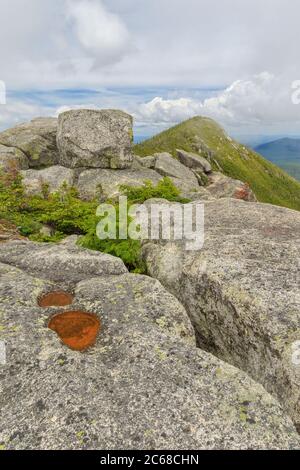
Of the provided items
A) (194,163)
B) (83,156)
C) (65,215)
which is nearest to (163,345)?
(65,215)

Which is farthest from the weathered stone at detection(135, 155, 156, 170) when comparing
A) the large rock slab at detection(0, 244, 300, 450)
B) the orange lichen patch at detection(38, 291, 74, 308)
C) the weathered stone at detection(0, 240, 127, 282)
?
the large rock slab at detection(0, 244, 300, 450)

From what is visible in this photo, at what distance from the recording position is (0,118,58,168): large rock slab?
Answer: 37.8 m

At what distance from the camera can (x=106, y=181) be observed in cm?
3322

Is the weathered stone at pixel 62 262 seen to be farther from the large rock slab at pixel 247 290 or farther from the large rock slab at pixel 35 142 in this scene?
the large rock slab at pixel 35 142

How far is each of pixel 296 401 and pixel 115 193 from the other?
24.5 m

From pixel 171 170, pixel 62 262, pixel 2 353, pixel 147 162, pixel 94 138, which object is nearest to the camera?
pixel 2 353

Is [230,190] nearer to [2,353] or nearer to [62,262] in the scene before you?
[62,262]

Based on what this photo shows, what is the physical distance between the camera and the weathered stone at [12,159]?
34.2 m

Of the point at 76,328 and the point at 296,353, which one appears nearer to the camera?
the point at 296,353

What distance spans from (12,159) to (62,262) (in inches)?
988

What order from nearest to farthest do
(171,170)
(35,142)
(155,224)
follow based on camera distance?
(155,224) → (35,142) → (171,170)

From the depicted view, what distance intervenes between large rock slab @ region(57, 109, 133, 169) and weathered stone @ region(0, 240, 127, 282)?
21.5 meters

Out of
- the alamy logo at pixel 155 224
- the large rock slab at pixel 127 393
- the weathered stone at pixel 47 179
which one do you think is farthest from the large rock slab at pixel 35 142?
the large rock slab at pixel 127 393
